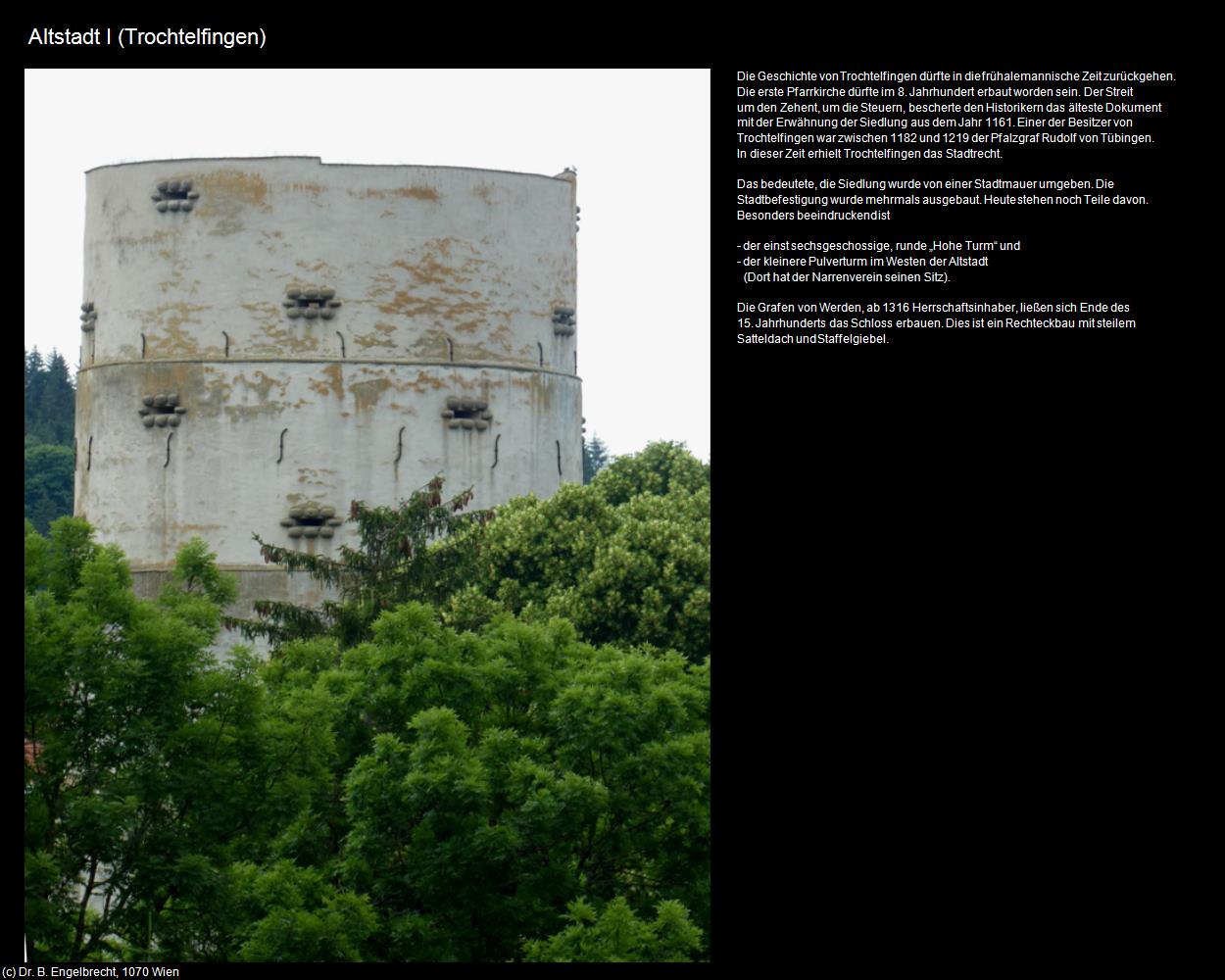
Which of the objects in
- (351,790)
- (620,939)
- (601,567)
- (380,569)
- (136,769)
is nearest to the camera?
(620,939)

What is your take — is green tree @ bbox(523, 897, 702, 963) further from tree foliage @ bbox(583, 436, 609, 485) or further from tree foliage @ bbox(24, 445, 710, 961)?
tree foliage @ bbox(583, 436, 609, 485)

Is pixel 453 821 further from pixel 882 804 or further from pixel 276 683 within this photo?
pixel 882 804

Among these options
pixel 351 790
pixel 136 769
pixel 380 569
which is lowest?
pixel 351 790

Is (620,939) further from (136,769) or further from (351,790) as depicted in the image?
(136,769)

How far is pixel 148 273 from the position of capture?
4969cm

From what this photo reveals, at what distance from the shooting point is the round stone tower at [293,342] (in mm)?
49031

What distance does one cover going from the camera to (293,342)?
162 feet

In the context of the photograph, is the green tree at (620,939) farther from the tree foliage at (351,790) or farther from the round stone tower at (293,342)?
the round stone tower at (293,342)

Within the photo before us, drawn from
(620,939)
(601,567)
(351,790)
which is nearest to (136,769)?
(351,790)

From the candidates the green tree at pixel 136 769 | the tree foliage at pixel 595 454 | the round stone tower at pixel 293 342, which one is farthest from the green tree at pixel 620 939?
the tree foliage at pixel 595 454

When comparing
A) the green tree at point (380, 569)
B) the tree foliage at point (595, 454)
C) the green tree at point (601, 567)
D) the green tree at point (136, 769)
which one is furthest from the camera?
the tree foliage at point (595, 454)

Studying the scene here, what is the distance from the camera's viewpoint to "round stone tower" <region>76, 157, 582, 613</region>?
161ft

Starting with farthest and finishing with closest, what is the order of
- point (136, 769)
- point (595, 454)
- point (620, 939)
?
point (595, 454), point (136, 769), point (620, 939)

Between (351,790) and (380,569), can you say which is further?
(380,569)
